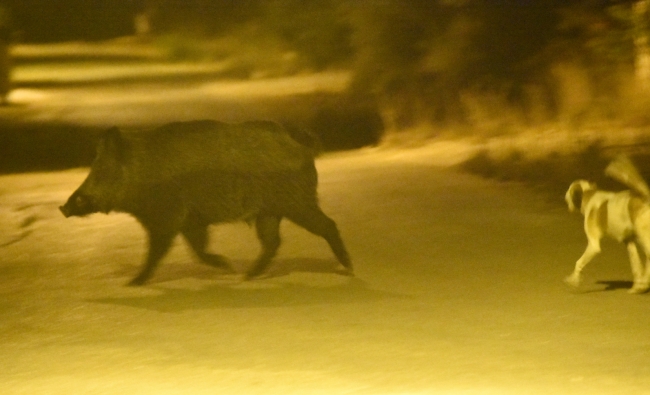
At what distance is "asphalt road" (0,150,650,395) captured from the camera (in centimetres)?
636

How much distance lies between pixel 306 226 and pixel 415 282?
1033 mm

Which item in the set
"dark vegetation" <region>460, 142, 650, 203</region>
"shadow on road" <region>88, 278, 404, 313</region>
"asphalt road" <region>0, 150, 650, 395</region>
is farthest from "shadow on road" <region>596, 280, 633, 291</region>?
"dark vegetation" <region>460, 142, 650, 203</region>

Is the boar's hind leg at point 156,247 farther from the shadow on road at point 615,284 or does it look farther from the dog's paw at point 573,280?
the shadow on road at point 615,284

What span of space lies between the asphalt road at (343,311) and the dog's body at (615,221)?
0.79ft

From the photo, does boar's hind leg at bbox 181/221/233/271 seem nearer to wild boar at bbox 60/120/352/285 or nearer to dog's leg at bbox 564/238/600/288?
wild boar at bbox 60/120/352/285

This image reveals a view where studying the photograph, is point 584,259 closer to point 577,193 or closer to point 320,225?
point 577,193

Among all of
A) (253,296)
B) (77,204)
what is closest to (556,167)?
(253,296)

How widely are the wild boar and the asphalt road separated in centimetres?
56

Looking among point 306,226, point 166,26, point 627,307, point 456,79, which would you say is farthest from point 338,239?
point 166,26

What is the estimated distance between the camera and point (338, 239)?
912 centimetres

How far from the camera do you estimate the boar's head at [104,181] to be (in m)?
8.88

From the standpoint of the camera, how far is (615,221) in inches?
313

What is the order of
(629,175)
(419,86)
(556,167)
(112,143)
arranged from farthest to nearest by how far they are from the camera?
(419,86) → (556,167) → (112,143) → (629,175)

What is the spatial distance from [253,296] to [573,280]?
250 cm
